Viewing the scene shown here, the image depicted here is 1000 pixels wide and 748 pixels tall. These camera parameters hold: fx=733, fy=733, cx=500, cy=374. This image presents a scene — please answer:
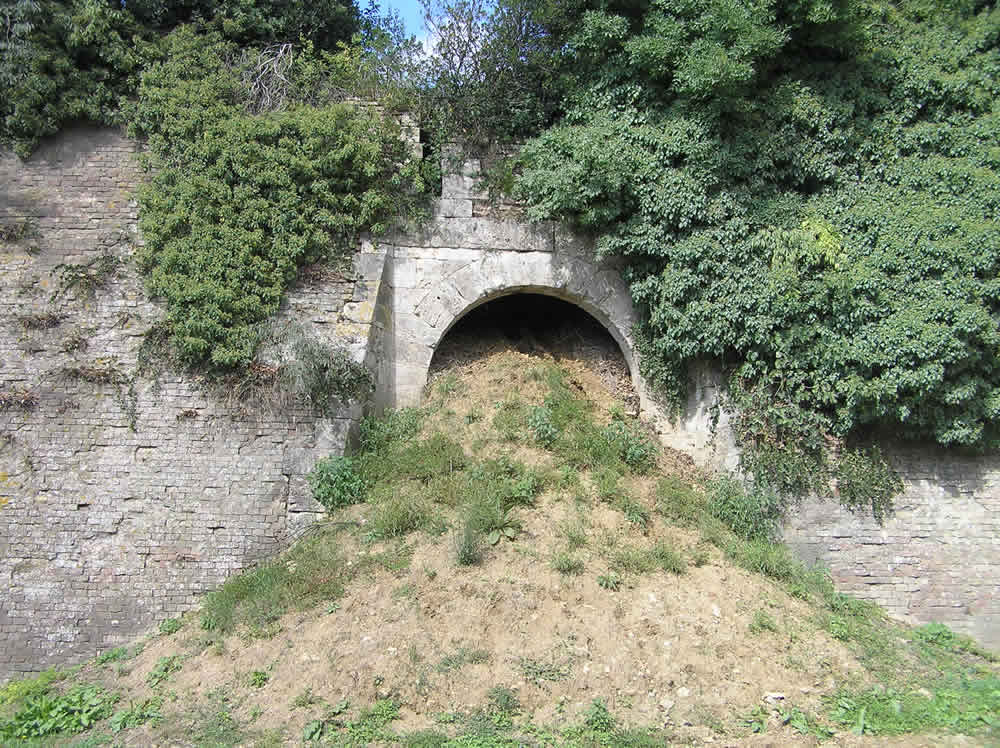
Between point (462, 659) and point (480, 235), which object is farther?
point (480, 235)

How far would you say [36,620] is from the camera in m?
6.72

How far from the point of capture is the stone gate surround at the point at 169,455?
6.84 m

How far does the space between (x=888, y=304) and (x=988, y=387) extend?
1.29 meters

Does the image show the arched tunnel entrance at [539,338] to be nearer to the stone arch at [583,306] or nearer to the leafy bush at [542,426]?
the stone arch at [583,306]

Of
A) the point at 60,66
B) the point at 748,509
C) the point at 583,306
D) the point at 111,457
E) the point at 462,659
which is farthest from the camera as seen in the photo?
the point at 583,306

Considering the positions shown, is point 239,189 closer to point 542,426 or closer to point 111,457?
point 111,457

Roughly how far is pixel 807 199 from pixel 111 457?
294 inches

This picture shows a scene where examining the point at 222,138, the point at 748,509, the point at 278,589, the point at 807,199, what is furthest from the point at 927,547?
the point at 222,138

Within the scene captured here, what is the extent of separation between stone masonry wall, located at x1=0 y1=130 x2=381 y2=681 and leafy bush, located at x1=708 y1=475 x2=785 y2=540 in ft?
12.6

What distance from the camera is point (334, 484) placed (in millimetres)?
7133

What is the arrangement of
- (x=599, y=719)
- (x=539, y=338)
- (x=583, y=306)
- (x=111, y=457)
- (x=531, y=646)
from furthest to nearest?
(x=539, y=338)
(x=583, y=306)
(x=111, y=457)
(x=531, y=646)
(x=599, y=719)

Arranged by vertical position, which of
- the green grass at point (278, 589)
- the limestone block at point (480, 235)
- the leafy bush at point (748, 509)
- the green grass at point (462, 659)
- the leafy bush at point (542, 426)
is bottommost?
the green grass at point (462, 659)

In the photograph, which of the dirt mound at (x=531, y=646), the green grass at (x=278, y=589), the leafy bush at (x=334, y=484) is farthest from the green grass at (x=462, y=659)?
the leafy bush at (x=334, y=484)

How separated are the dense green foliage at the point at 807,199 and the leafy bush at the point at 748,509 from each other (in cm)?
25
